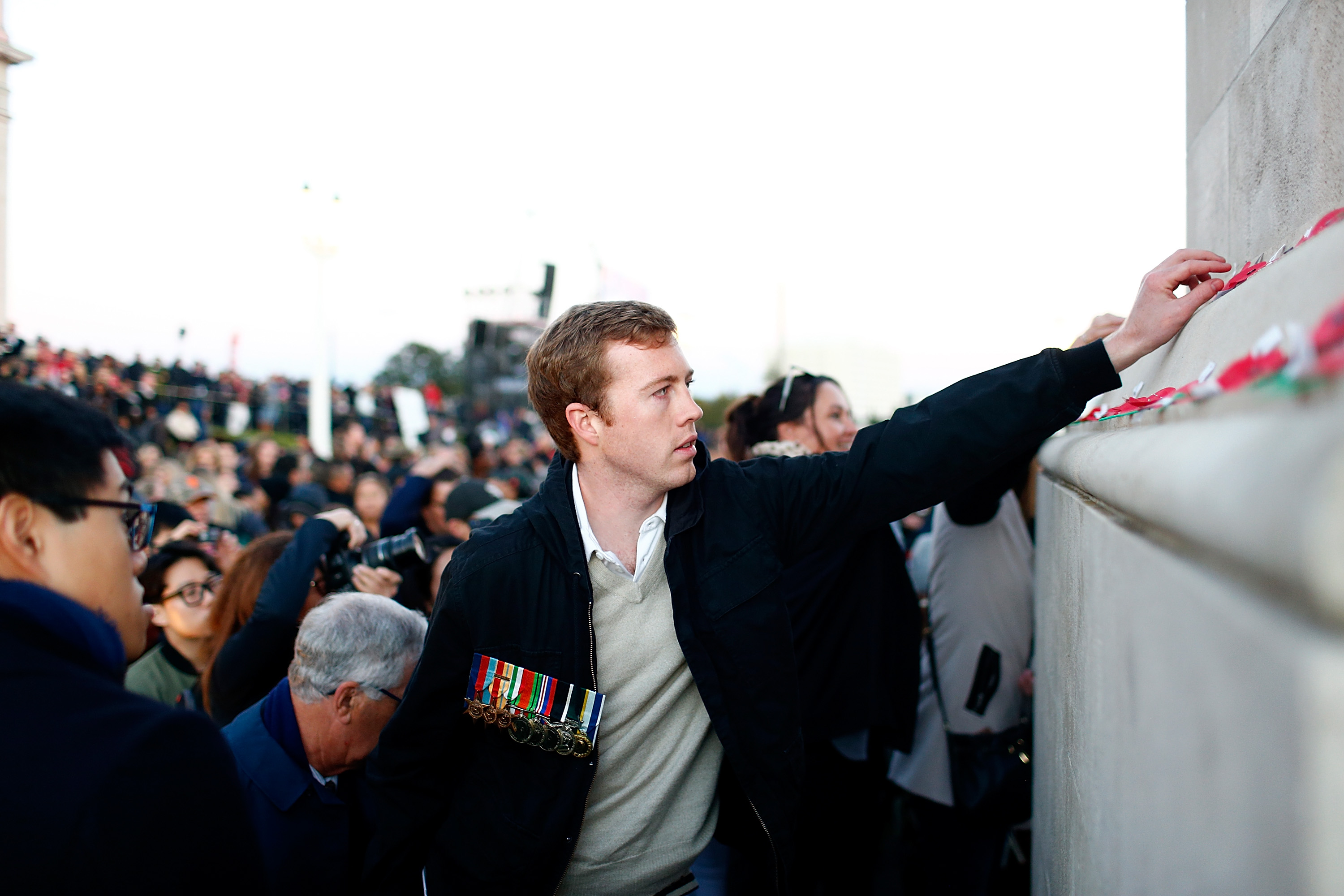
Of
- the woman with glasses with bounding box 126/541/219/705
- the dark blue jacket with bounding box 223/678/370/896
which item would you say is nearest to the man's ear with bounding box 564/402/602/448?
the dark blue jacket with bounding box 223/678/370/896

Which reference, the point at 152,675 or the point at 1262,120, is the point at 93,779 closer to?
the point at 1262,120

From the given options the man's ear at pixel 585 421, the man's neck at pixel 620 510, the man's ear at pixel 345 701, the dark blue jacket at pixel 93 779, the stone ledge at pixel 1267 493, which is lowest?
the man's ear at pixel 345 701

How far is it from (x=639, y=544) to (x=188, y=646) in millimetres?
2187

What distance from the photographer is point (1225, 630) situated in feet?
1.69

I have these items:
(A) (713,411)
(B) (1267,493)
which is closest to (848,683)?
(B) (1267,493)

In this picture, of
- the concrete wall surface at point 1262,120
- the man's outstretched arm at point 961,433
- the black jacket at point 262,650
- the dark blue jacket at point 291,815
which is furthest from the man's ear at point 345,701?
the concrete wall surface at point 1262,120

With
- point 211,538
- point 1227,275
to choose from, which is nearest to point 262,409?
point 211,538

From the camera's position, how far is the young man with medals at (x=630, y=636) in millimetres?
1842

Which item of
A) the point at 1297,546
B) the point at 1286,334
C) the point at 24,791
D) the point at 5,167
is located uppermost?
the point at 5,167

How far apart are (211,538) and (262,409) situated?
1426cm

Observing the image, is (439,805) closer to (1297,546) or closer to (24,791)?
(24,791)

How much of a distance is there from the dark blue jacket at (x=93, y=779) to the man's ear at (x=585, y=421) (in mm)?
1080

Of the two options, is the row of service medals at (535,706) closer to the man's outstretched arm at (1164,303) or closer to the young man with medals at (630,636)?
the young man with medals at (630,636)

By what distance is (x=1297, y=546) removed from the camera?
1.35 feet
